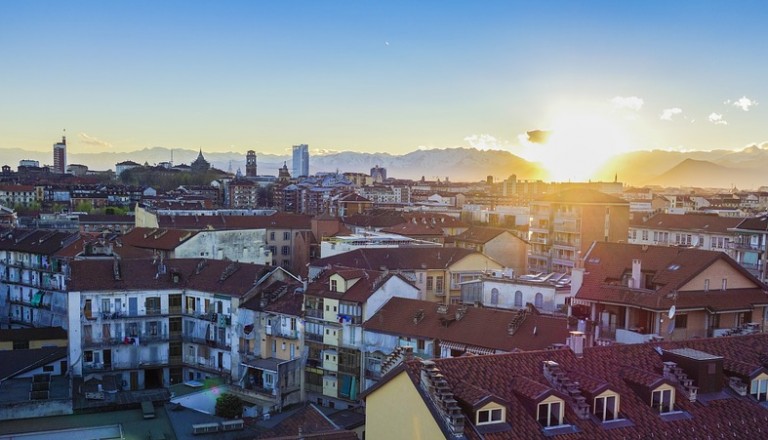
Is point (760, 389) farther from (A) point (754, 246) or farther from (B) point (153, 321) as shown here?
(B) point (153, 321)

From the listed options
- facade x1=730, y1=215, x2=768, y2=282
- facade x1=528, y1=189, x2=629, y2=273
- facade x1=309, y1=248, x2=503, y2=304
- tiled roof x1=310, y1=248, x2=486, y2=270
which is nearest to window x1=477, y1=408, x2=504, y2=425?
facade x1=309, y1=248, x2=503, y2=304

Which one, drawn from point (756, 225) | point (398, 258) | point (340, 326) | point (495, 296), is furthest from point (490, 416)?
point (756, 225)

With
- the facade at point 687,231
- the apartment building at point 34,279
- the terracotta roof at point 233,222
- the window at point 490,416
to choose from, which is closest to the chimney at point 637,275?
the window at point 490,416

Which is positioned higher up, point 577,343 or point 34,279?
point 577,343

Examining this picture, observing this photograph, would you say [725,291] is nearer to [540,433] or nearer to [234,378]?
[540,433]

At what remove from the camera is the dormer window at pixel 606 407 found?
18.9 m

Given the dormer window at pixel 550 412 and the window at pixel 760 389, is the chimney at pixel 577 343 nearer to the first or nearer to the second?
the dormer window at pixel 550 412

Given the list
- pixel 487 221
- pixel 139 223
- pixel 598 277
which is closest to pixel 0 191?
pixel 139 223

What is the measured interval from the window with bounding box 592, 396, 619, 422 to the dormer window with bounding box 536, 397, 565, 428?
3.97ft

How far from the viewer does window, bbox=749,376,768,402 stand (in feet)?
69.6

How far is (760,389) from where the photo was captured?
70.0 ft

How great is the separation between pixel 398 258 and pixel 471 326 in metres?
22.0

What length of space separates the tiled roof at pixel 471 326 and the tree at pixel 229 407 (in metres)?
9.63

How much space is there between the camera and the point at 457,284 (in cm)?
5972
